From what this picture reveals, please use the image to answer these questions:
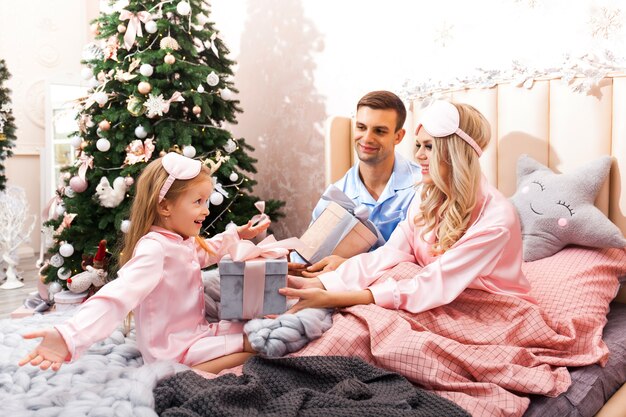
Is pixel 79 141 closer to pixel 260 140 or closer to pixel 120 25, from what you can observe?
pixel 120 25

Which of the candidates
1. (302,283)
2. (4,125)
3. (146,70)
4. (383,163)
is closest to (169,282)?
(302,283)

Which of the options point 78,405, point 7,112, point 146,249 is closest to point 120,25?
point 146,249

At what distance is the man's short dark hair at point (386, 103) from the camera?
250cm

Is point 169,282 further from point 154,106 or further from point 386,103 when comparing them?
point 154,106

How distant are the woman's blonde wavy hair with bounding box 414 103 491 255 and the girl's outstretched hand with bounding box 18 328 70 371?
113 cm

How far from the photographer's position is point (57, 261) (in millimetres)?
3105

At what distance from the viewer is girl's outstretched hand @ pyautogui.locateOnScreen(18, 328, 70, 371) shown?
1184 mm

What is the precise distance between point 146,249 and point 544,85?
1.74m

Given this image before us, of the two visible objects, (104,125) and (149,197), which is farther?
(104,125)

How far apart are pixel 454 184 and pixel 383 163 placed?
82 centimetres

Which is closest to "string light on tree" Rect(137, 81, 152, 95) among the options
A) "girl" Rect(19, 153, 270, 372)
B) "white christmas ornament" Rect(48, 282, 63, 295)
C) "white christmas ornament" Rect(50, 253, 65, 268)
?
"white christmas ornament" Rect(50, 253, 65, 268)

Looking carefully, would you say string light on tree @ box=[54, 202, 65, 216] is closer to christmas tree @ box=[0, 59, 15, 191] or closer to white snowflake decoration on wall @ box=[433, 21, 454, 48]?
white snowflake decoration on wall @ box=[433, 21, 454, 48]

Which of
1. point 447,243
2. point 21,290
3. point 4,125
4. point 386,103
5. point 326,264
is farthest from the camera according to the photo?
point 4,125

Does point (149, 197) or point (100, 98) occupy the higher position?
point (100, 98)
